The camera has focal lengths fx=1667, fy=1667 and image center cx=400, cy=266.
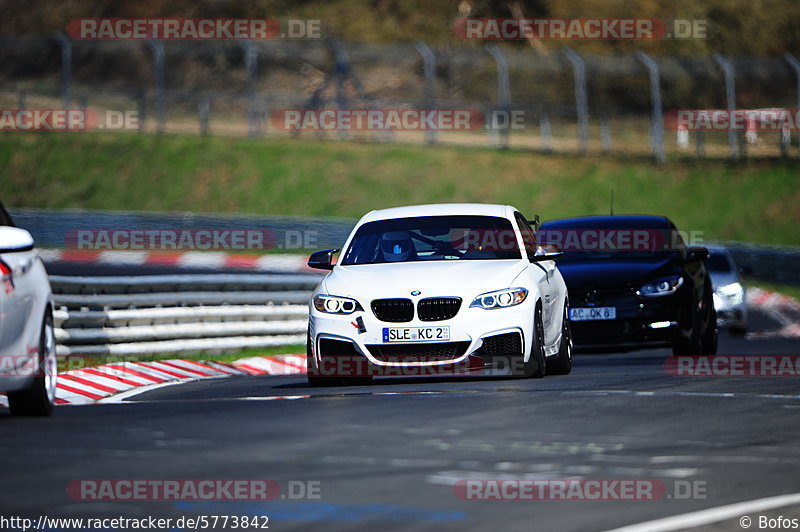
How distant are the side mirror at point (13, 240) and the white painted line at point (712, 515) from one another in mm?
4267

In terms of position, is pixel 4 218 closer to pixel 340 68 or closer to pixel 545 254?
pixel 545 254

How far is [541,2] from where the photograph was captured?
66.1 metres

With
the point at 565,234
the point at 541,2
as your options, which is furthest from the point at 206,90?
the point at 565,234

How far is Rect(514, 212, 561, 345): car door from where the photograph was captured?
13.4 meters

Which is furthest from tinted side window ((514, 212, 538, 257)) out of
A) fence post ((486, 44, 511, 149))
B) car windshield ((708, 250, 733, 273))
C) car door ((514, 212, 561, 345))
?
fence post ((486, 44, 511, 149))

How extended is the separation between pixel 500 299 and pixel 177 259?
22252 mm

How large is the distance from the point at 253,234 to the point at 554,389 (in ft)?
79.8

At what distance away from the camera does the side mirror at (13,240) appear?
934 centimetres

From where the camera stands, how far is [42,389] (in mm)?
10203

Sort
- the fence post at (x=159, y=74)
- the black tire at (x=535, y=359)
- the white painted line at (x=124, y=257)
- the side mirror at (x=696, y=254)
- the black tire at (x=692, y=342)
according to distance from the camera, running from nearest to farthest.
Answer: the black tire at (x=535, y=359), the black tire at (x=692, y=342), the side mirror at (x=696, y=254), the white painted line at (x=124, y=257), the fence post at (x=159, y=74)

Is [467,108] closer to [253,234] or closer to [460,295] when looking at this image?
[253,234]

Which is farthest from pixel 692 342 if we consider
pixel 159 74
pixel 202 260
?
pixel 159 74

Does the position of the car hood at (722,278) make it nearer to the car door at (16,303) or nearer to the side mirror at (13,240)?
the car door at (16,303)

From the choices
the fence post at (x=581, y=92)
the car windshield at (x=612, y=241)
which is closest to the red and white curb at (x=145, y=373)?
the car windshield at (x=612, y=241)
